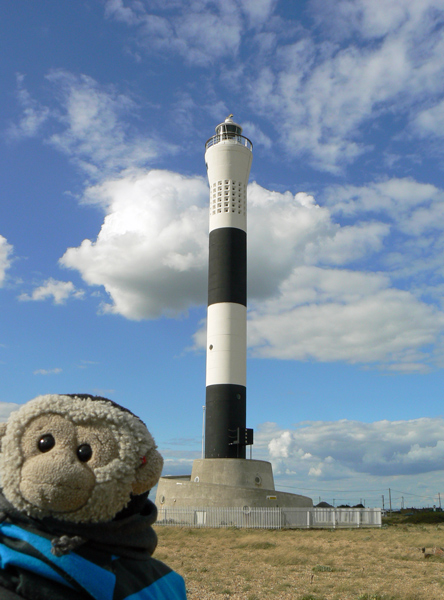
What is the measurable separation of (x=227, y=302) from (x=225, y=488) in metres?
9.95

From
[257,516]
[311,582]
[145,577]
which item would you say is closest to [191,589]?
[311,582]

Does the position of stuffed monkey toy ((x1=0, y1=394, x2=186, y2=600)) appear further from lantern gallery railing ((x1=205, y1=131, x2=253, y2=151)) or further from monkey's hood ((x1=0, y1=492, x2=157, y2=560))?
lantern gallery railing ((x1=205, y1=131, x2=253, y2=151))

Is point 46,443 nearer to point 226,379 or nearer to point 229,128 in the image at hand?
point 226,379

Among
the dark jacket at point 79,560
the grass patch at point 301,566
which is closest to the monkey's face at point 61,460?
the dark jacket at point 79,560

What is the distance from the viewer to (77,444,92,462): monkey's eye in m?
2.42

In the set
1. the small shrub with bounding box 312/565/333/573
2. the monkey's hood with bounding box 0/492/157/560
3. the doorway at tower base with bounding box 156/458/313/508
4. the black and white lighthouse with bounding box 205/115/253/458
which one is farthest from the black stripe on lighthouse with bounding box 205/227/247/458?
the monkey's hood with bounding box 0/492/157/560

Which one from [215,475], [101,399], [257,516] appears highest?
[101,399]

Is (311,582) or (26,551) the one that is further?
(311,582)

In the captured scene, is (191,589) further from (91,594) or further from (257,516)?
(257,516)

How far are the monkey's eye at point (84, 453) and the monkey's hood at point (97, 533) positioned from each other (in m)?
0.28

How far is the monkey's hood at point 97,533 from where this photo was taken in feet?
7.22

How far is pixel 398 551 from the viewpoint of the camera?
18250mm

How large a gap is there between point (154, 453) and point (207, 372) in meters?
27.2

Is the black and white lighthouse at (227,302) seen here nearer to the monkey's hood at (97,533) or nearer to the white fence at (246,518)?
the white fence at (246,518)
